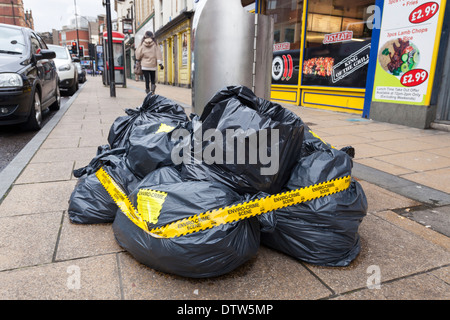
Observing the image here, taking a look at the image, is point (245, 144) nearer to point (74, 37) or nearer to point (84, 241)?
A: point (84, 241)

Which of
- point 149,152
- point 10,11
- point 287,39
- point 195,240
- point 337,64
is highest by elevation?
point 10,11

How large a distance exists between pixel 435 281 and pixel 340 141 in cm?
343

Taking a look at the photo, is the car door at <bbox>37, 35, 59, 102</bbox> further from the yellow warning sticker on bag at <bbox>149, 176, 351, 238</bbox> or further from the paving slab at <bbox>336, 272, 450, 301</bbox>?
the paving slab at <bbox>336, 272, 450, 301</bbox>

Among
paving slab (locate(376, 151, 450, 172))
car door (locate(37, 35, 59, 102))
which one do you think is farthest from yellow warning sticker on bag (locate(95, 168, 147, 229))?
car door (locate(37, 35, 59, 102))

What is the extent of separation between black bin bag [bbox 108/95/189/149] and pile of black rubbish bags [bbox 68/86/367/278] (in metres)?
0.64

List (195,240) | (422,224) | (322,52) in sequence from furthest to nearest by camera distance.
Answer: (322,52) < (422,224) < (195,240)

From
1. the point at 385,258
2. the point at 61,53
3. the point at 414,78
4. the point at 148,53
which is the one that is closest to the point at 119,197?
the point at 385,258

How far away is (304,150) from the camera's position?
221cm

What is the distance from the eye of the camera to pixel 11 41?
5.84 meters

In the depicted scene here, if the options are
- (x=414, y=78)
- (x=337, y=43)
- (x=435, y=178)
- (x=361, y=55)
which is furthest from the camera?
(x=337, y=43)

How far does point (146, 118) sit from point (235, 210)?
1505 mm

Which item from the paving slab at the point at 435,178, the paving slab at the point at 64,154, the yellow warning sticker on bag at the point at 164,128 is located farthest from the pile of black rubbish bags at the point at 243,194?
the paving slab at the point at 64,154

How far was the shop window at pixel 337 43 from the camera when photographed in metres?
7.14
